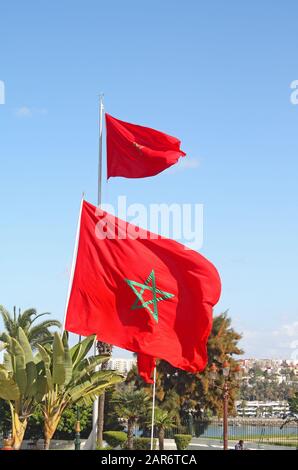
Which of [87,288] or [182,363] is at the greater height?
[87,288]

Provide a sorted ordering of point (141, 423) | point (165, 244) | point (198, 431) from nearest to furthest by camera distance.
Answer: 1. point (165, 244)
2. point (141, 423)
3. point (198, 431)

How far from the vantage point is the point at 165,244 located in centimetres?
1944

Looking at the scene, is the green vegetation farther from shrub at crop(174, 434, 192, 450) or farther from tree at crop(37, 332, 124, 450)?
shrub at crop(174, 434, 192, 450)

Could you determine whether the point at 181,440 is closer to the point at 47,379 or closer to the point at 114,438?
the point at 114,438

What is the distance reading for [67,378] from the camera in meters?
20.4

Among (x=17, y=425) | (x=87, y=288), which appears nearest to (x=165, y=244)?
(x=87, y=288)

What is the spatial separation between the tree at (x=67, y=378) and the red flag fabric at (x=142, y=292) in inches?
75.2

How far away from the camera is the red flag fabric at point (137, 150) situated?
20625 millimetres

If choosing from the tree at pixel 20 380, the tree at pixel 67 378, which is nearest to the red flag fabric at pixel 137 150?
the tree at pixel 67 378

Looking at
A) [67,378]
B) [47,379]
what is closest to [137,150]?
[67,378]

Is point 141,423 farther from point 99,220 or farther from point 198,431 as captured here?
point 99,220

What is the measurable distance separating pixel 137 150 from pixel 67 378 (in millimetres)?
7528

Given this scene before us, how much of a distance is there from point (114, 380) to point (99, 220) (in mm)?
6161

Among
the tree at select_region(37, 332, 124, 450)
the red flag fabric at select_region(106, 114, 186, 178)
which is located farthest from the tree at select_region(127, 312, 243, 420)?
the red flag fabric at select_region(106, 114, 186, 178)
